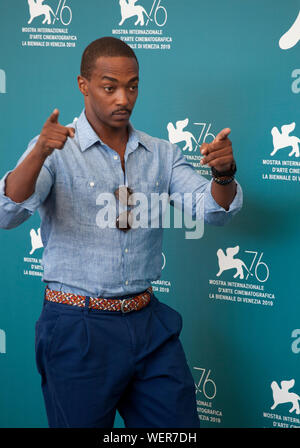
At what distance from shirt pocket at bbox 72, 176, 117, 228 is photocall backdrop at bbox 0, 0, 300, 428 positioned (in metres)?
0.77

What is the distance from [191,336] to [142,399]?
775mm

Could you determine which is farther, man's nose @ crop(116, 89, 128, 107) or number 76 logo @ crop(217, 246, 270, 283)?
number 76 logo @ crop(217, 246, 270, 283)

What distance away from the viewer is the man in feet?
5.93

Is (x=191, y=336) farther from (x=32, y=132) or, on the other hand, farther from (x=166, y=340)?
(x=32, y=132)

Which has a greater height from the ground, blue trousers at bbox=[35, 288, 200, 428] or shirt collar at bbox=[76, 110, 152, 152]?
shirt collar at bbox=[76, 110, 152, 152]

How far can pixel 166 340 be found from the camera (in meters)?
1.94

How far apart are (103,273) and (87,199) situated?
0.74 ft

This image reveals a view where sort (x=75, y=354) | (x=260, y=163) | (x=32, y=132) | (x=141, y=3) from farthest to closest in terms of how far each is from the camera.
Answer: (x=32, y=132) < (x=141, y=3) < (x=260, y=163) < (x=75, y=354)

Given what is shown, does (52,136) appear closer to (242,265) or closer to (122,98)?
(122,98)

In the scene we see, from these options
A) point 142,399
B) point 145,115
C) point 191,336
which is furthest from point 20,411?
point 145,115

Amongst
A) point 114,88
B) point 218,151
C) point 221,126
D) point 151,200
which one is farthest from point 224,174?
point 221,126

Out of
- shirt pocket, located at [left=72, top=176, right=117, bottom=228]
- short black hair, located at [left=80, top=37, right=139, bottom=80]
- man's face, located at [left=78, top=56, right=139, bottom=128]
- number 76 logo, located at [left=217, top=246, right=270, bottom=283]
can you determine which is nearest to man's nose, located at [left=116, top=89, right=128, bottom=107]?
man's face, located at [left=78, top=56, right=139, bottom=128]

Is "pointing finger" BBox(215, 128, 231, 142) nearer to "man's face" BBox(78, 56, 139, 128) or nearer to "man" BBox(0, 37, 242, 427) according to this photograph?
"man" BBox(0, 37, 242, 427)

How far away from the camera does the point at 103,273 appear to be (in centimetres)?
183
